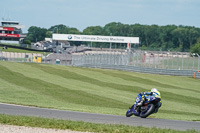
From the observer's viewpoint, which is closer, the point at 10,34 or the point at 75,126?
the point at 75,126

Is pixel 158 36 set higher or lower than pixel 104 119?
higher

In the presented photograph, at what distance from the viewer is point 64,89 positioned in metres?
28.7

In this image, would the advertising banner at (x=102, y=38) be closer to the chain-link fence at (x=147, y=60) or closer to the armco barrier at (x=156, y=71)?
the chain-link fence at (x=147, y=60)

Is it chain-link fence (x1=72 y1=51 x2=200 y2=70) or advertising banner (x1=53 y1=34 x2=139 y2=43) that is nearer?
chain-link fence (x1=72 y1=51 x2=200 y2=70)

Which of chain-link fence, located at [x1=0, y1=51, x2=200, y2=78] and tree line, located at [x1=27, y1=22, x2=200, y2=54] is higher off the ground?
tree line, located at [x1=27, y1=22, x2=200, y2=54]

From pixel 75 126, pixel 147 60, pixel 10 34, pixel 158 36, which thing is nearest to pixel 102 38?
pixel 10 34

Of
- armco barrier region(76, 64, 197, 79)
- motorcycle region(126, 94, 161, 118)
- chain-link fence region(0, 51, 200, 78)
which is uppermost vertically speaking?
motorcycle region(126, 94, 161, 118)

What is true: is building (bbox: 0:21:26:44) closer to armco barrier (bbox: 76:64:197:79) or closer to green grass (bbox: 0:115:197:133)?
armco barrier (bbox: 76:64:197:79)

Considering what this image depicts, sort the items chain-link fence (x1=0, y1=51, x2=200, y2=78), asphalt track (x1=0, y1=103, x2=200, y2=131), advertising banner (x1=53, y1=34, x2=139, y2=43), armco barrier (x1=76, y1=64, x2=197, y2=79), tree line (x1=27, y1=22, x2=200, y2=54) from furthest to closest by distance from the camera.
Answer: tree line (x1=27, y1=22, x2=200, y2=54)
advertising banner (x1=53, y1=34, x2=139, y2=43)
chain-link fence (x1=0, y1=51, x2=200, y2=78)
armco barrier (x1=76, y1=64, x2=197, y2=79)
asphalt track (x1=0, y1=103, x2=200, y2=131)

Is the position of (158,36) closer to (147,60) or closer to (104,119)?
(147,60)

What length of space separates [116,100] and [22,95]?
5.47 m

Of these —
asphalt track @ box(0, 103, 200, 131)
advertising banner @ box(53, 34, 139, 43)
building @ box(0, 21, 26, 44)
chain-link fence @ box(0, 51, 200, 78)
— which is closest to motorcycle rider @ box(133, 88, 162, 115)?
asphalt track @ box(0, 103, 200, 131)

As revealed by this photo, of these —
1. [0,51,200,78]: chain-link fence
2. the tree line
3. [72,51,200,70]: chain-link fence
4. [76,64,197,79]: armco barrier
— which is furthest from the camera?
the tree line

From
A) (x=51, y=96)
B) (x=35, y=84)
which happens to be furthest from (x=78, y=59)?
(x=51, y=96)
